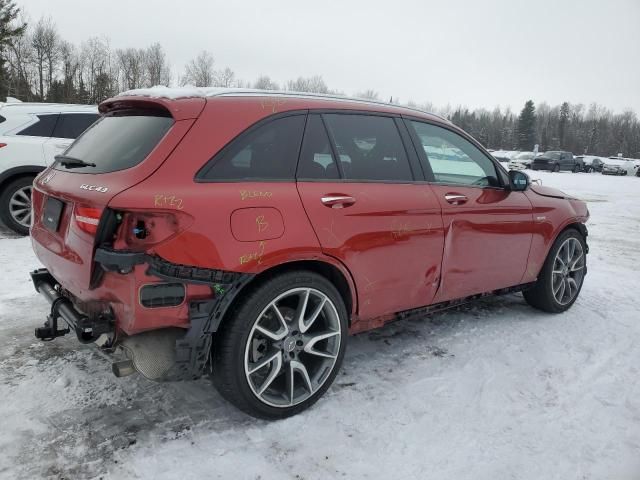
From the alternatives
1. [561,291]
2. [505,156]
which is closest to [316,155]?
[561,291]

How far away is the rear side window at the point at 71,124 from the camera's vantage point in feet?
22.7

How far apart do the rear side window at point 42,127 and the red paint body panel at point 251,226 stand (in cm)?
449

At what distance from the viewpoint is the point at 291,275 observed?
101 inches

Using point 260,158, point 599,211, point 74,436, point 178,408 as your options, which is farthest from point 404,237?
point 599,211

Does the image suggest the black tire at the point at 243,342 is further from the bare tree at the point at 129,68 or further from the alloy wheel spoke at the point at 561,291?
the bare tree at the point at 129,68

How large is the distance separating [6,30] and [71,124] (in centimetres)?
4902

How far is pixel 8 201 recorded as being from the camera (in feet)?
21.6

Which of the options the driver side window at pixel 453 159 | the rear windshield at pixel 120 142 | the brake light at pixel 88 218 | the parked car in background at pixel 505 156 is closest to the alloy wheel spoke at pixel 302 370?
the brake light at pixel 88 218

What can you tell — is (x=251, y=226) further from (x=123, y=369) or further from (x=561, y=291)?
(x=561, y=291)

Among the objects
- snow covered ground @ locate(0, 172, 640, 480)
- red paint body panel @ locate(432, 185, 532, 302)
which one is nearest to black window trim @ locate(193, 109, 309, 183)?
red paint body panel @ locate(432, 185, 532, 302)

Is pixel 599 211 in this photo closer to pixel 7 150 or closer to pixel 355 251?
pixel 355 251

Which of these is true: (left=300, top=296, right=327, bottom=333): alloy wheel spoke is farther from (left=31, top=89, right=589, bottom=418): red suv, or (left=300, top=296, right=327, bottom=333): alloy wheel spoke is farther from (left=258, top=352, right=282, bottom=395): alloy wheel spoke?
(left=258, top=352, right=282, bottom=395): alloy wheel spoke

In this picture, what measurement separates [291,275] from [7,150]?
5.85m

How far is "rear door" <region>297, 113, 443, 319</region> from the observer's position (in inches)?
108
